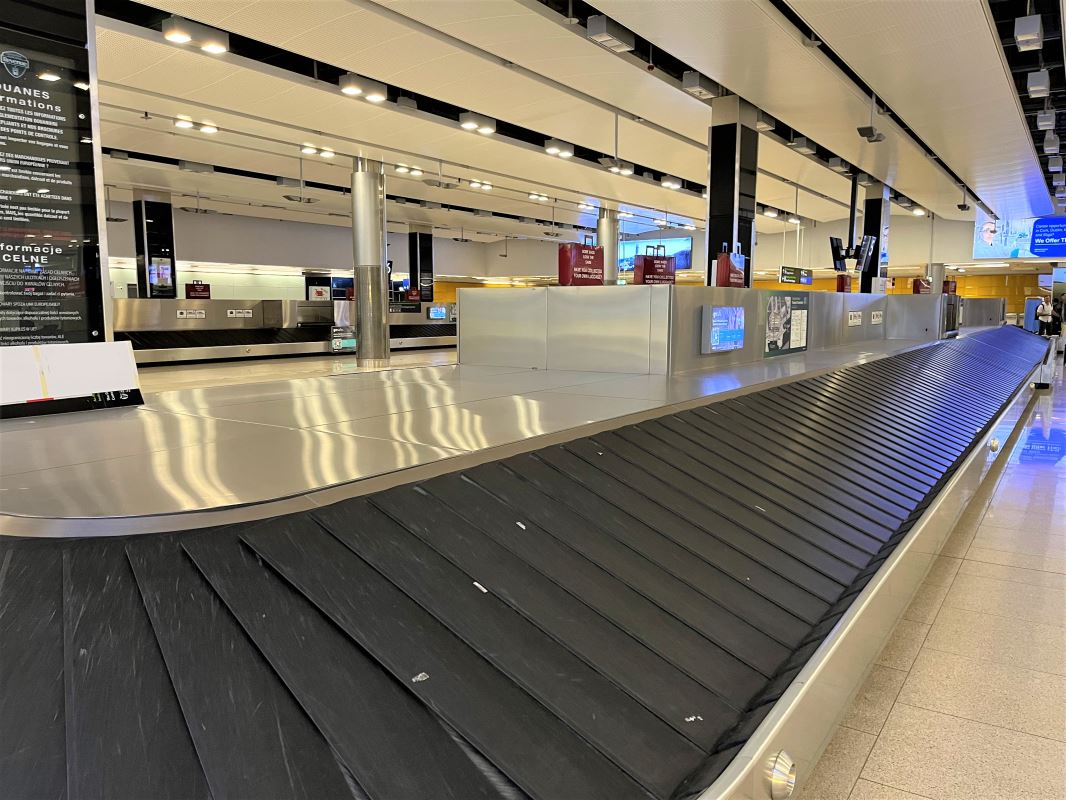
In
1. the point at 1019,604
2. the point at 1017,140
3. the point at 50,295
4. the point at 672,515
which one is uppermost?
the point at 1017,140

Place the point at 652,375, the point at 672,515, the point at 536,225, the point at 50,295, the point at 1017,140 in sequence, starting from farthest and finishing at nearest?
the point at 536,225 → the point at 1017,140 → the point at 652,375 → the point at 50,295 → the point at 672,515

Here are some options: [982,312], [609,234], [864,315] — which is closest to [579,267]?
[864,315]

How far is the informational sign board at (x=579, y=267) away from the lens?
256 inches

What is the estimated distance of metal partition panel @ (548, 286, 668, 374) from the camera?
6.17m

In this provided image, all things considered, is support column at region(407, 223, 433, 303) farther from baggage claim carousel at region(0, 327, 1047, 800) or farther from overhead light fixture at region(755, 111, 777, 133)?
baggage claim carousel at region(0, 327, 1047, 800)

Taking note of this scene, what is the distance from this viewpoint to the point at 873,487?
446cm

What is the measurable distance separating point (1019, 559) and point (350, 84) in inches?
350

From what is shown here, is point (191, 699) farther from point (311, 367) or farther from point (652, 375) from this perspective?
point (311, 367)

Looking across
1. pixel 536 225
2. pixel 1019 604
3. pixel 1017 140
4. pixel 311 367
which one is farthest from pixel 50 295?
pixel 536 225

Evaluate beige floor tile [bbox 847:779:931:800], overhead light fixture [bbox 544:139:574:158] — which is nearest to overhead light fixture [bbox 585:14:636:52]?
overhead light fixture [bbox 544:139:574:158]

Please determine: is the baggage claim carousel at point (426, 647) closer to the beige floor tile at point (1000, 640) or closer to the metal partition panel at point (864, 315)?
the beige floor tile at point (1000, 640)

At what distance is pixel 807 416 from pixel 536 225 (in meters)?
21.6

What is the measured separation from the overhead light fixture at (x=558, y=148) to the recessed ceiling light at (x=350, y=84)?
4575 mm

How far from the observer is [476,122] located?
11.6 m
